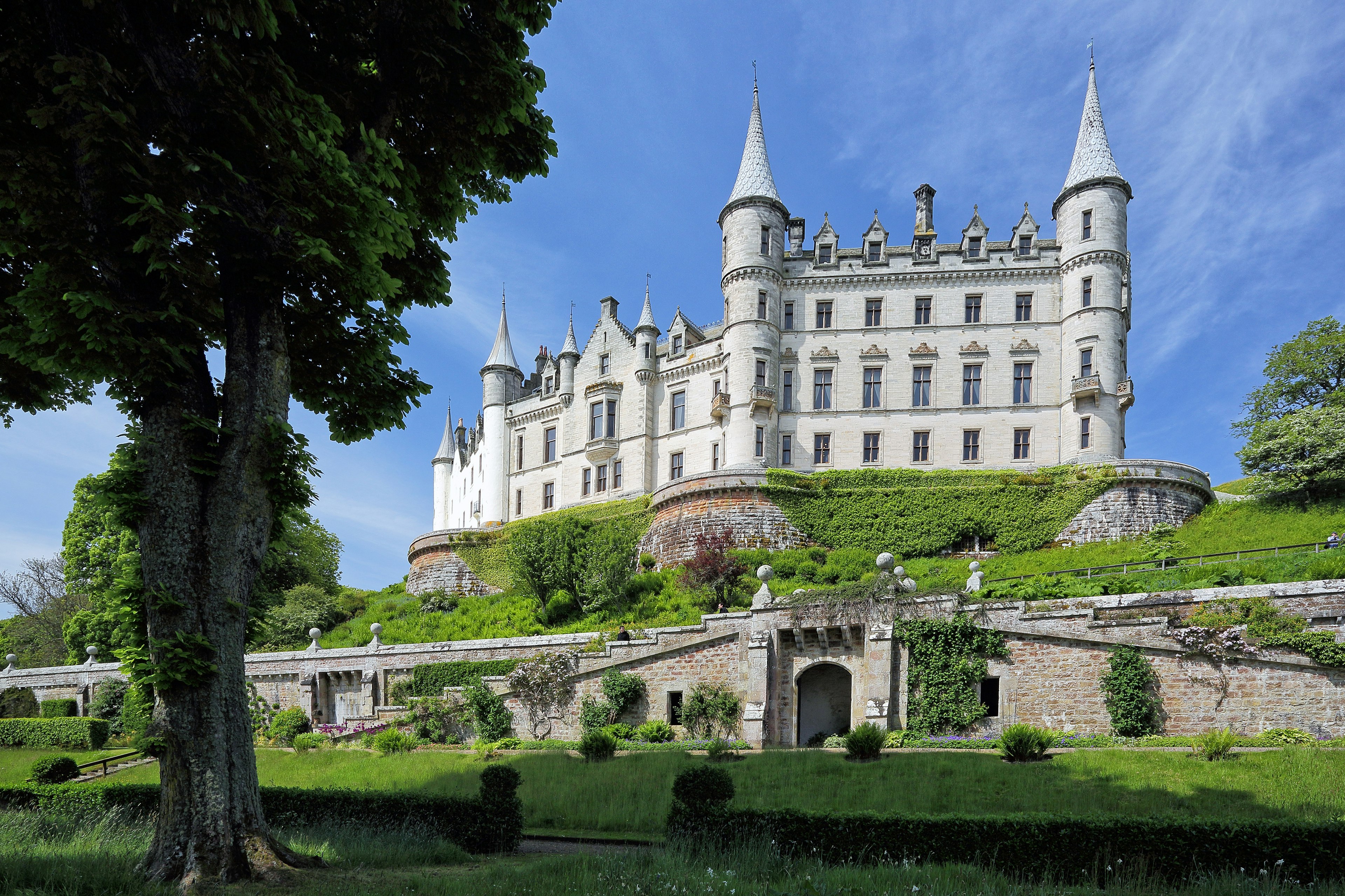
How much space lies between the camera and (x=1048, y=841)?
36.1ft

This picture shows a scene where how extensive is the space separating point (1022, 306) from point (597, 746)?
3218 centimetres

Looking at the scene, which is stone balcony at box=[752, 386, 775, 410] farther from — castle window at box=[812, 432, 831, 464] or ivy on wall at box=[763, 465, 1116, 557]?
ivy on wall at box=[763, 465, 1116, 557]

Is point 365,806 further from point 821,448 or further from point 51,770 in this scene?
point 821,448

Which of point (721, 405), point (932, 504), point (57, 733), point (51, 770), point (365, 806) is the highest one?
point (721, 405)

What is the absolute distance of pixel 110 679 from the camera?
1550 inches

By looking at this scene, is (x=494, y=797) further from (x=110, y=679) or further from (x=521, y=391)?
(x=521, y=391)

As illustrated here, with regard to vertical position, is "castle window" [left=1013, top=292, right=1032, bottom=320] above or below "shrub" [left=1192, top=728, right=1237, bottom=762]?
above

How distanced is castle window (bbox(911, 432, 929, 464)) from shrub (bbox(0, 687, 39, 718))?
44697 mm

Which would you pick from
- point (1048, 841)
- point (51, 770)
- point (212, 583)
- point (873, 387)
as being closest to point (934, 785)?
point (1048, 841)

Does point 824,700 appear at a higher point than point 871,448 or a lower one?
lower

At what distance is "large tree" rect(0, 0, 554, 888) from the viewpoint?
9445 mm

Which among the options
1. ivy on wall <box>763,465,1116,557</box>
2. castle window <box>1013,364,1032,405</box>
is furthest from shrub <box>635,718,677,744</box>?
castle window <box>1013,364,1032,405</box>

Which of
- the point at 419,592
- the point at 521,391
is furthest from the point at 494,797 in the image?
the point at 521,391

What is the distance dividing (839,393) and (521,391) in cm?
2352
